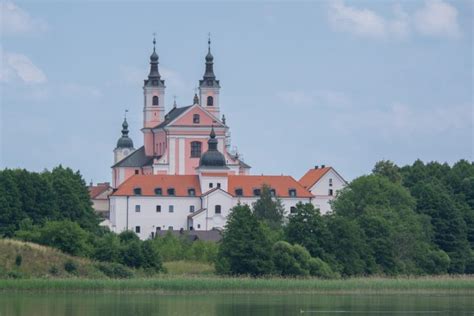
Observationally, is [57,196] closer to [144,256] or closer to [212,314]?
[144,256]

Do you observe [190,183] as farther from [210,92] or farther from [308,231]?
[308,231]

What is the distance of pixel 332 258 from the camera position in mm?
82062

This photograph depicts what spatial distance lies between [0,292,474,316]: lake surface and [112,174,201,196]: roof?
47.3 metres

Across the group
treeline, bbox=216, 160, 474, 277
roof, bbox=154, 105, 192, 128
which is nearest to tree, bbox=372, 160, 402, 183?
treeline, bbox=216, 160, 474, 277

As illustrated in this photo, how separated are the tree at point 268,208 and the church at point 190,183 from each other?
175 cm

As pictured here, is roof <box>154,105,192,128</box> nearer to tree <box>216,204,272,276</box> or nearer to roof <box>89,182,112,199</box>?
roof <box>89,182,112,199</box>

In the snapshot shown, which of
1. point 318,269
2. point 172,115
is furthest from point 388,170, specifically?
point 318,269

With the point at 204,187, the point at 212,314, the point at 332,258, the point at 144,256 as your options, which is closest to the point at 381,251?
the point at 332,258

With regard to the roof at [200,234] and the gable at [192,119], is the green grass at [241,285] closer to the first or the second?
the roof at [200,234]

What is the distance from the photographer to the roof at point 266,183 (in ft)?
399

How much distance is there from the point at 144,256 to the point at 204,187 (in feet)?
137

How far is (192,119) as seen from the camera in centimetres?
12825

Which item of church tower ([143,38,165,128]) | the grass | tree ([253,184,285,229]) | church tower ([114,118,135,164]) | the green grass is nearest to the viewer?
the green grass

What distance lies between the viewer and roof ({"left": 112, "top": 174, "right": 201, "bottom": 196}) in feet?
395
